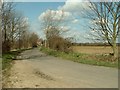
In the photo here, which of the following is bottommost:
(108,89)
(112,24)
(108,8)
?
(108,89)

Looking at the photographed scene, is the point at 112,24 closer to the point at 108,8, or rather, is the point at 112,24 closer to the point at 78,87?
the point at 108,8

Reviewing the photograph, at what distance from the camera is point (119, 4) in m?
22.7

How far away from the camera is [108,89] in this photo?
31.1 ft

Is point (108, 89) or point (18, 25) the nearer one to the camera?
point (108, 89)

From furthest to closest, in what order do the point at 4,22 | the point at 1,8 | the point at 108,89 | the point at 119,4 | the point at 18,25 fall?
1. the point at 18,25
2. the point at 4,22
3. the point at 1,8
4. the point at 119,4
5. the point at 108,89

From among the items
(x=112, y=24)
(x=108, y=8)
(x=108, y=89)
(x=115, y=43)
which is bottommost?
(x=108, y=89)

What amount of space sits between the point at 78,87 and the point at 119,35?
15.0 meters

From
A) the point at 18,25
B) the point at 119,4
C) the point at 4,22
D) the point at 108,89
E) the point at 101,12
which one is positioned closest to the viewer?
the point at 108,89

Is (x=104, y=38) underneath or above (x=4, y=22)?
underneath

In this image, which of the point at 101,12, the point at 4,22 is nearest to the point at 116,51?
the point at 101,12

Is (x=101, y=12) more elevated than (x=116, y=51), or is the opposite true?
(x=101, y=12)

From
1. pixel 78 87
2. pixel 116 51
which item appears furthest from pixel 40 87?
pixel 116 51

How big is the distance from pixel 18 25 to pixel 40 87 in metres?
54.1

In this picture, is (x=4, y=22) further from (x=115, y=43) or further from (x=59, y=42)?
(x=115, y=43)
